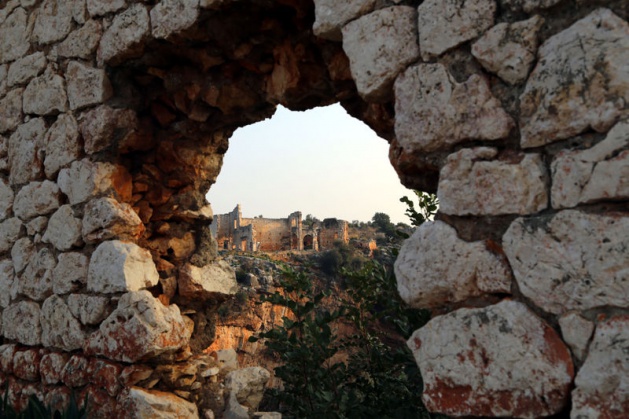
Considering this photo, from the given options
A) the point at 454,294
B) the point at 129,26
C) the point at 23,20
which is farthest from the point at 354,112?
the point at 23,20

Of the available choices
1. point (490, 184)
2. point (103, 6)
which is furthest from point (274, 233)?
point (490, 184)

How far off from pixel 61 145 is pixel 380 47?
2.11m

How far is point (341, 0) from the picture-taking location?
1.93 metres

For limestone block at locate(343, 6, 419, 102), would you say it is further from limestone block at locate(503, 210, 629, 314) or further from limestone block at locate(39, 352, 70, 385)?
limestone block at locate(39, 352, 70, 385)

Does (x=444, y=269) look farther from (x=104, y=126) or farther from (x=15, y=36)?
(x=15, y=36)

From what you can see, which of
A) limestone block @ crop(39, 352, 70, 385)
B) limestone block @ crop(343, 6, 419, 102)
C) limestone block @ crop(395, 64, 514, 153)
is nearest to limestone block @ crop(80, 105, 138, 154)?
limestone block @ crop(39, 352, 70, 385)

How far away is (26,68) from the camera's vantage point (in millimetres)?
3289

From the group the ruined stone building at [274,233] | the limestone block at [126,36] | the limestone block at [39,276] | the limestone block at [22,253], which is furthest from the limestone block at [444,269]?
the ruined stone building at [274,233]

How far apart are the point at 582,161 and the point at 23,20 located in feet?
11.5

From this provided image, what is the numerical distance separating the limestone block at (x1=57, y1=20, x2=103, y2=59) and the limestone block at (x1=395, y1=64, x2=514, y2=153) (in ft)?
6.52

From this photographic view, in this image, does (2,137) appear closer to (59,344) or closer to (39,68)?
(39,68)

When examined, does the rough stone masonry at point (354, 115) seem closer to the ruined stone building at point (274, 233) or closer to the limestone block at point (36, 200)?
the limestone block at point (36, 200)

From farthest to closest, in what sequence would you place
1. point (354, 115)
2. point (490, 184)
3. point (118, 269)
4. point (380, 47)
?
point (118, 269) < point (354, 115) < point (380, 47) < point (490, 184)

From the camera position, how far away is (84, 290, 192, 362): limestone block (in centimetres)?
254
